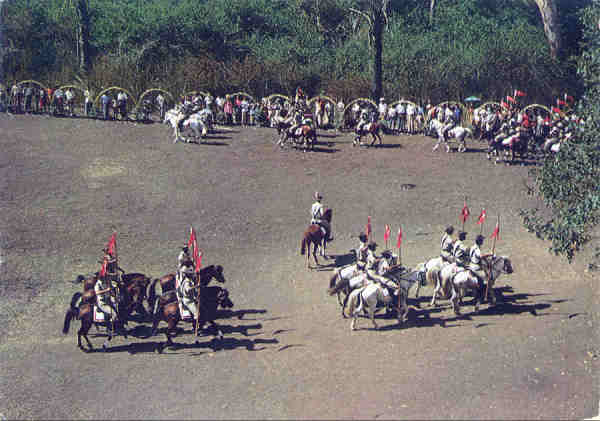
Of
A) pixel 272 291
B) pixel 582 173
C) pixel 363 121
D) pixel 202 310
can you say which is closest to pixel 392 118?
pixel 363 121

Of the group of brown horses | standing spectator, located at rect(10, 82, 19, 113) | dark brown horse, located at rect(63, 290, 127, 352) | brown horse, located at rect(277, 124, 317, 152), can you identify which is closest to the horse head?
the group of brown horses

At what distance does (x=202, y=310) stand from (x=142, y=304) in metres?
2.13

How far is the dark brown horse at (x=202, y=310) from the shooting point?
15555 mm

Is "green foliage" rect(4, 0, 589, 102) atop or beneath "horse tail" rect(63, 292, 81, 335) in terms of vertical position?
atop

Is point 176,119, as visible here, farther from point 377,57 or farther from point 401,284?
point 401,284

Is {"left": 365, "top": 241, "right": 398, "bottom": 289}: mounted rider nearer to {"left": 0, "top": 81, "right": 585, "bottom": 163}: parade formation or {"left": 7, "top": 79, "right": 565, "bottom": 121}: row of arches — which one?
{"left": 0, "top": 81, "right": 585, "bottom": 163}: parade formation

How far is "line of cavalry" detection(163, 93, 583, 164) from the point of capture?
97.3ft

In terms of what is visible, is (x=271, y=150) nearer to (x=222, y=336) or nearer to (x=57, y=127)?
(x=57, y=127)

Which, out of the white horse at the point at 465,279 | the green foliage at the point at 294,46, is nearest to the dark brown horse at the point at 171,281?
the white horse at the point at 465,279

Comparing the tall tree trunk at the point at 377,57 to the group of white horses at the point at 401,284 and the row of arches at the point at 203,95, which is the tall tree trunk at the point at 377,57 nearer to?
the row of arches at the point at 203,95

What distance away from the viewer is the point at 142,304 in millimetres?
17297

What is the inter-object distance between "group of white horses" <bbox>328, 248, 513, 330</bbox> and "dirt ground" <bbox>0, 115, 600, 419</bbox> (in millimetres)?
419

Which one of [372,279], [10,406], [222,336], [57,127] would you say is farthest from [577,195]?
[57,127]

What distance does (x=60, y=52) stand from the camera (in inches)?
2003
